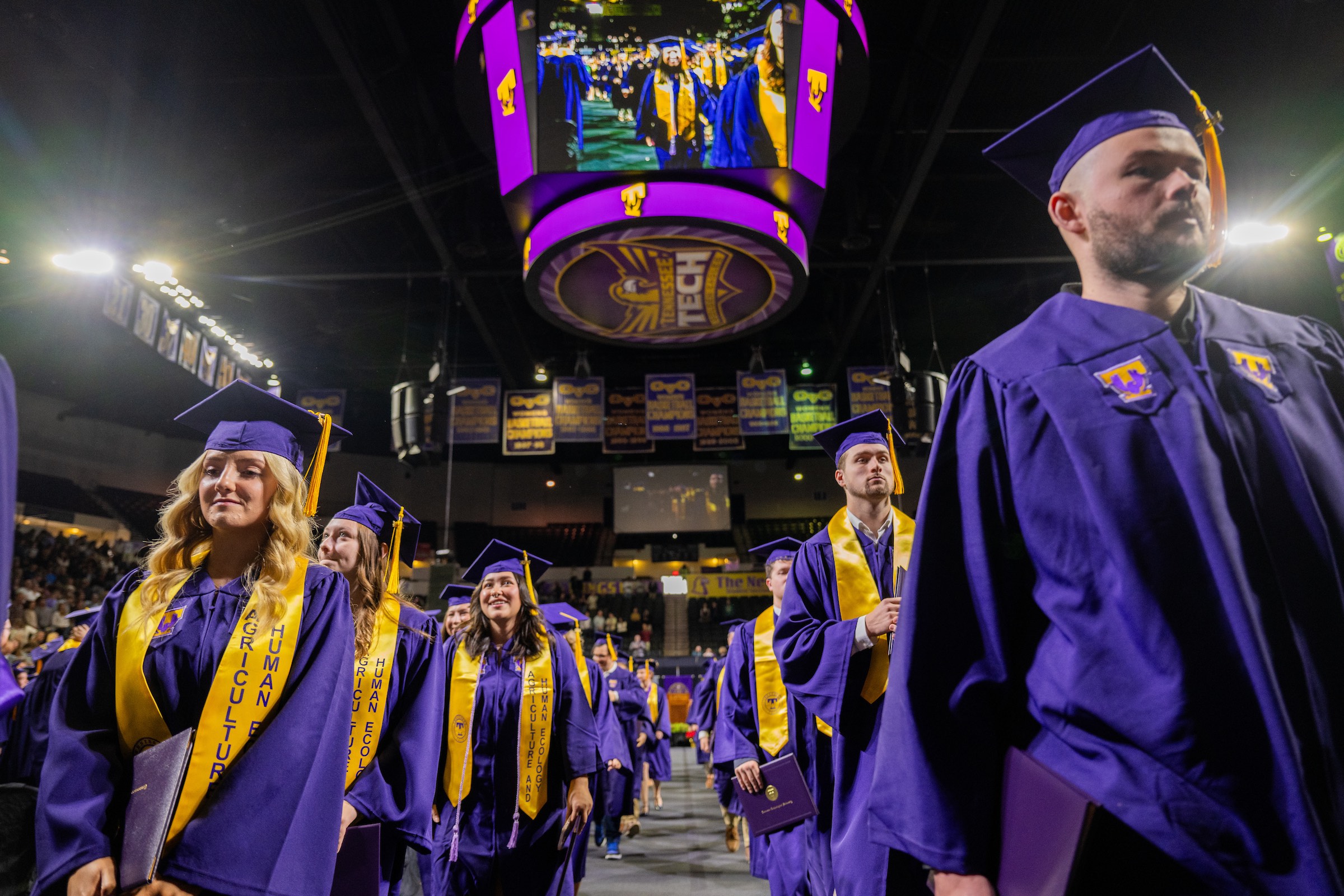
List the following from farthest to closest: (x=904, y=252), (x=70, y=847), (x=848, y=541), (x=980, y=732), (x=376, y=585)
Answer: (x=904, y=252)
(x=376, y=585)
(x=848, y=541)
(x=70, y=847)
(x=980, y=732)

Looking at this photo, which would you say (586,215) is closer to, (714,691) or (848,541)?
(848,541)

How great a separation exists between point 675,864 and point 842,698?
18.7 ft

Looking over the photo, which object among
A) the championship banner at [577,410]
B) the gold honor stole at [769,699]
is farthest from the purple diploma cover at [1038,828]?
the championship banner at [577,410]

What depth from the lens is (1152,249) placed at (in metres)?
1.26

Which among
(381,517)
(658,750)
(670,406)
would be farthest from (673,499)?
(381,517)


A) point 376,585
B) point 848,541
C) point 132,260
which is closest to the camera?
point 848,541

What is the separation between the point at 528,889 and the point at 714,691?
6.82 m

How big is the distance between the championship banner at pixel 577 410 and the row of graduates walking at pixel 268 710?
1150 cm

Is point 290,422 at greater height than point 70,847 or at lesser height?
greater

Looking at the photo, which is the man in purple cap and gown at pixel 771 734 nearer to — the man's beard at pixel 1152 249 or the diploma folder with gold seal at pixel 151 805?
the diploma folder with gold seal at pixel 151 805

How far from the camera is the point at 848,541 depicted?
3383mm

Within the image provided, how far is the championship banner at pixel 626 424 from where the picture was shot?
16.1 metres

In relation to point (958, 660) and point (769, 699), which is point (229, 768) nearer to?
point (958, 660)

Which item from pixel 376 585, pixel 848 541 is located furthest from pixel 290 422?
pixel 848 541
